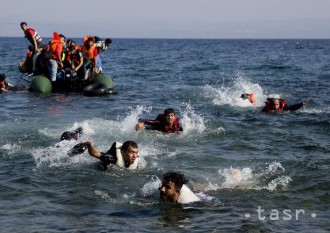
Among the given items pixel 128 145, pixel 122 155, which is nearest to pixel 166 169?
pixel 122 155

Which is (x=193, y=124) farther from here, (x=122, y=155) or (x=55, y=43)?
(x=55, y=43)

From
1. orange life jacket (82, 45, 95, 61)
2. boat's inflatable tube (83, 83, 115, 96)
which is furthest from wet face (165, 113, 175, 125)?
orange life jacket (82, 45, 95, 61)

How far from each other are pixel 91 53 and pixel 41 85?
2.35 meters

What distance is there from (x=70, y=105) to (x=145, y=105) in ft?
9.05

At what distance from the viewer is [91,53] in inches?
810

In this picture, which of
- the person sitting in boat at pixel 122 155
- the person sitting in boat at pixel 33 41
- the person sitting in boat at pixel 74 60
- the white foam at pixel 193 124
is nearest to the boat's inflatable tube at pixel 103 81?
the person sitting in boat at pixel 74 60

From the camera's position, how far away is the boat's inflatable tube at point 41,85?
67.3 feet

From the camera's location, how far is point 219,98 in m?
20.7

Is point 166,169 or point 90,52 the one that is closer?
point 166,169

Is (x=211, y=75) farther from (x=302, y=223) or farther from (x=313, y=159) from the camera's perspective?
(x=302, y=223)

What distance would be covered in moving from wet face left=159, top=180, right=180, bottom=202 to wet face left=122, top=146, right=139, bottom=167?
1.44 m

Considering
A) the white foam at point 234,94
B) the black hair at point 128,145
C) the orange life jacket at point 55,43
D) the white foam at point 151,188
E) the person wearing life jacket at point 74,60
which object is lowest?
the white foam at point 151,188

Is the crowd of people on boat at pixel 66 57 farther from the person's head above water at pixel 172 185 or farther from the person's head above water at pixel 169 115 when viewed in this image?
the person's head above water at pixel 172 185

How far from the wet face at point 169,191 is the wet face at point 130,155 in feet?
4.71
